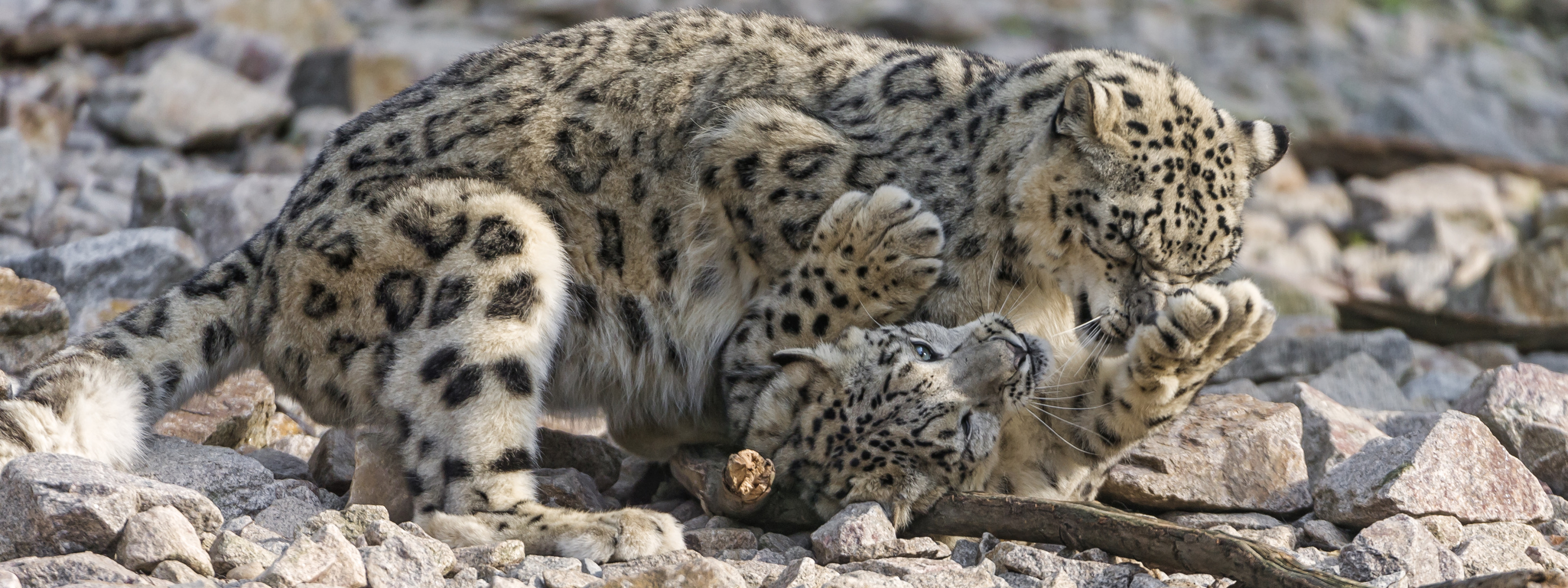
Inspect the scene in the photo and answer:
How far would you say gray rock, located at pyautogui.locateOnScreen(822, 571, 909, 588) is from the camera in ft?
13.2

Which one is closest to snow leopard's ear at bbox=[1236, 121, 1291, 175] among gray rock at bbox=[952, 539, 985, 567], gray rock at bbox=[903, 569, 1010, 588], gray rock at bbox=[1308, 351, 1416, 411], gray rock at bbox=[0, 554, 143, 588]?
gray rock at bbox=[1308, 351, 1416, 411]

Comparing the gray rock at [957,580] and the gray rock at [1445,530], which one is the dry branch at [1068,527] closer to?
the gray rock at [957,580]

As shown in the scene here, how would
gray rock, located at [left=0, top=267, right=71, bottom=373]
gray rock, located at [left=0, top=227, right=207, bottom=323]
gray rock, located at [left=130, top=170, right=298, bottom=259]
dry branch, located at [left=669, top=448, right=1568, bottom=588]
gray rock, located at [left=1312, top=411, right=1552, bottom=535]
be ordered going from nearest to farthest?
dry branch, located at [left=669, top=448, right=1568, bottom=588]
gray rock, located at [left=1312, top=411, right=1552, bottom=535]
gray rock, located at [left=0, top=267, right=71, bottom=373]
gray rock, located at [left=0, top=227, right=207, bottom=323]
gray rock, located at [left=130, top=170, right=298, bottom=259]

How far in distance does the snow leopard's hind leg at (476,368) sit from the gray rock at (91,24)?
394 inches

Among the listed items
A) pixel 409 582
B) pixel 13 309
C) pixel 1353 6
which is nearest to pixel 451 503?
pixel 409 582

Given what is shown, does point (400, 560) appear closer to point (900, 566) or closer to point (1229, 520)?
point (900, 566)

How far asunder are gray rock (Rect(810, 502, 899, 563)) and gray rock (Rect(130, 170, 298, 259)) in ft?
15.5

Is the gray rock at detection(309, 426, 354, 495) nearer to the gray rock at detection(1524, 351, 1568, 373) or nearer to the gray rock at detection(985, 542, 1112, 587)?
the gray rock at detection(985, 542, 1112, 587)

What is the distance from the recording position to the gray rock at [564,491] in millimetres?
5383

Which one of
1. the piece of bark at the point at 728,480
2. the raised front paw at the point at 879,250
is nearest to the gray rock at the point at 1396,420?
the raised front paw at the point at 879,250

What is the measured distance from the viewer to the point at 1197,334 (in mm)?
4941

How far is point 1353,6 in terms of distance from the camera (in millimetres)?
22516

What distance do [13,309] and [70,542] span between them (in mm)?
2227

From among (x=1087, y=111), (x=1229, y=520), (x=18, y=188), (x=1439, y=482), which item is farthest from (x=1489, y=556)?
(x=18, y=188)
